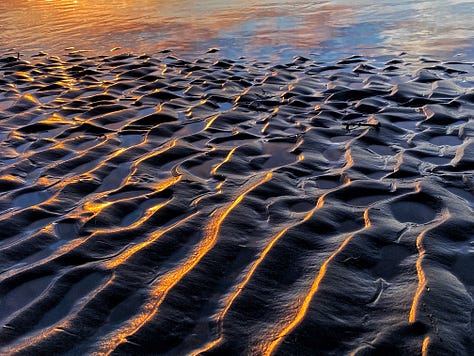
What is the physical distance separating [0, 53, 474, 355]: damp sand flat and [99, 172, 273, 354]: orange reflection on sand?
0.5 inches

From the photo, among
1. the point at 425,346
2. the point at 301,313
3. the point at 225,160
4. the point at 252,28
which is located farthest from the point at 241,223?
the point at 252,28

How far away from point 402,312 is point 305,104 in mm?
4681

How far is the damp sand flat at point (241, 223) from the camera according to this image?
3041mm

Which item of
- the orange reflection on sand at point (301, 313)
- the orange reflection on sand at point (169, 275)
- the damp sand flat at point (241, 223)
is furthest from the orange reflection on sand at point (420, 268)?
the orange reflection on sand at point (169, 275)

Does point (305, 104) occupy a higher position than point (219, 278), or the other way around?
point (219, 278)

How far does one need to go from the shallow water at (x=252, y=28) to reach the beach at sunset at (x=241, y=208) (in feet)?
5.03

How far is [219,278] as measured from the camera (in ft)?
11.4

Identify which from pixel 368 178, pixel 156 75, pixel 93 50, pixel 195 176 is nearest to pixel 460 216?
pixel 368 178

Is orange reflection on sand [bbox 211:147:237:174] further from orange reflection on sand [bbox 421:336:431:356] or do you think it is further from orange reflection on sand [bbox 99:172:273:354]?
orange reflection on sand [bbox 421:336:431:356]

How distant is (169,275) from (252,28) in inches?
451

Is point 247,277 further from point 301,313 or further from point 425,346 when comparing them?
point 425,346

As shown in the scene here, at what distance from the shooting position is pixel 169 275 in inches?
138

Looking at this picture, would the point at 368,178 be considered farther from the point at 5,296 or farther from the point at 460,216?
the point at 5,296

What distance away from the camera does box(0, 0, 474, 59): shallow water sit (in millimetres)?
11414
